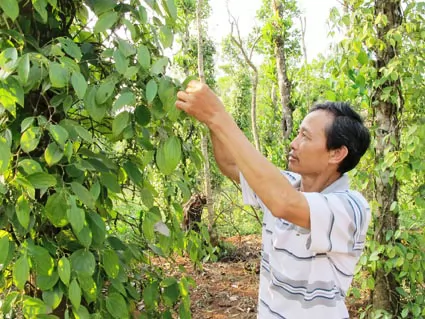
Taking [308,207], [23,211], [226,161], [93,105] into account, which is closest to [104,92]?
[93,105]

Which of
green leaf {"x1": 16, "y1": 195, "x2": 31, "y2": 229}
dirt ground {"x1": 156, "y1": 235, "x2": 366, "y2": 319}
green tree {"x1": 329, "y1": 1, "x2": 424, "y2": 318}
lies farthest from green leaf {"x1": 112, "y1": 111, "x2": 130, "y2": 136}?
dirt ground {"x1": 156, "y1": 235, "x2": 366, "y2": 319}

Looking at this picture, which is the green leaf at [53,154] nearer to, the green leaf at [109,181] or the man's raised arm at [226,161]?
the green leaf at [109,181]

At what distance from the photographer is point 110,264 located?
0.90m

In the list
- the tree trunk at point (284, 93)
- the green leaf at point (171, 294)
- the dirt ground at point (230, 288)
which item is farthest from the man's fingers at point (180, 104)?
the tree trunk at point (284, 93)

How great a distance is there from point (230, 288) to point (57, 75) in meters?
3.14

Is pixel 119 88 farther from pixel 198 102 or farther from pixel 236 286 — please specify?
pixel 236 286

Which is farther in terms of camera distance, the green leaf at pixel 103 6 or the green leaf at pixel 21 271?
the green leaf at pixel 103 6

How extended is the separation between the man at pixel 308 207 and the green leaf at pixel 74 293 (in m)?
0.37

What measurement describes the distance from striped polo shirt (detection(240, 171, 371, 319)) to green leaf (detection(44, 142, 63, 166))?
20.1 inches

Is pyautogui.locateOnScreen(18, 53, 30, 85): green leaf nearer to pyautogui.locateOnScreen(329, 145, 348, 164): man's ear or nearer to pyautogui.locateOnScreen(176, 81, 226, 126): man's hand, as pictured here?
pyautogui.locateOnScreen(176, 81, 226, 126): man's hand

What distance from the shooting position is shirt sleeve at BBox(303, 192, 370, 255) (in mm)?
994

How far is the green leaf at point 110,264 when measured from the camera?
902 mm

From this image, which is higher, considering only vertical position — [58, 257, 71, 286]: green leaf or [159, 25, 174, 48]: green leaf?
[159, 25, 174, 48]: green leaf

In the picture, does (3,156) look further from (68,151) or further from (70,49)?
(70,49)
